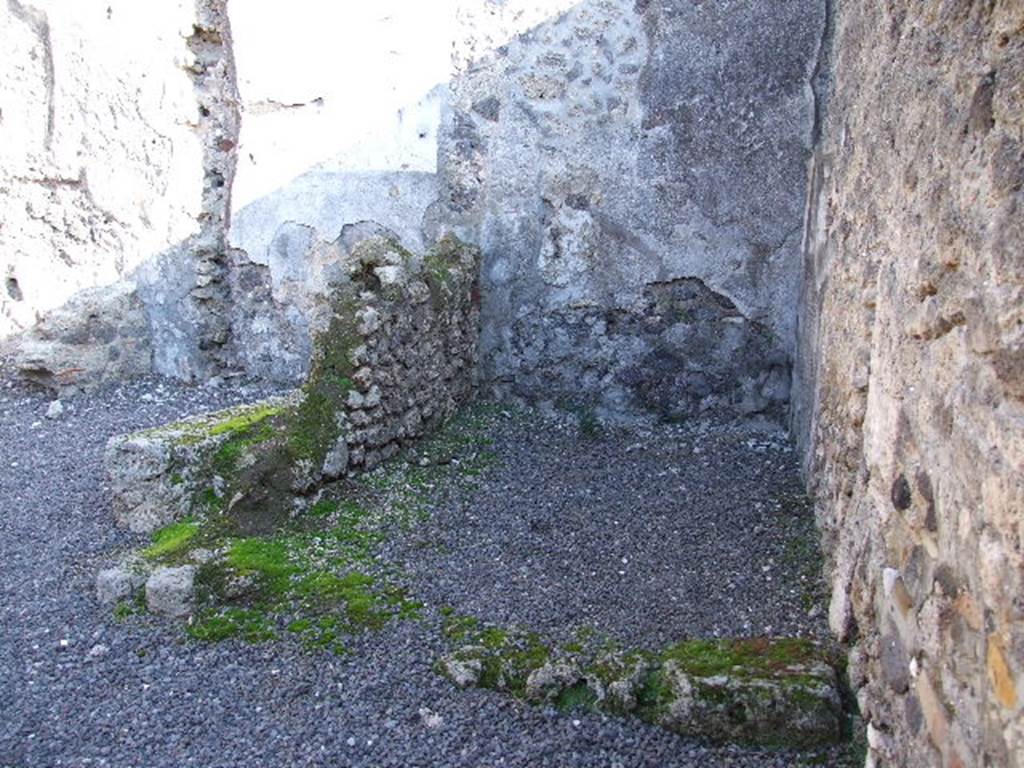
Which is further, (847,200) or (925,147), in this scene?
(847,200)

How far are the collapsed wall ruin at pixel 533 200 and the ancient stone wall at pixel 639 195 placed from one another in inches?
0.4

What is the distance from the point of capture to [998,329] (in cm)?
173

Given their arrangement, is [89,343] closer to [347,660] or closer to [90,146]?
[90,146]

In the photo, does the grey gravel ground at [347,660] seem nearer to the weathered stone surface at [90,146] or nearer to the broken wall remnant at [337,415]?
the broken wall remnant at [337,415]

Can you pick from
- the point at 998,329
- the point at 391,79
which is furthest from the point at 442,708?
the point at 391,79

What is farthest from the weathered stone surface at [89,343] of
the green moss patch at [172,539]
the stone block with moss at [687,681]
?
the stone block with moss at [687,681]

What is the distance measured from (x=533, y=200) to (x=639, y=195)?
54cm

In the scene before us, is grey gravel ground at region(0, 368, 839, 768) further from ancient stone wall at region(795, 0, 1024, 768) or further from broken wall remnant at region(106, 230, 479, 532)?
ancient stone wall at region(795, 0, 1024, 768)

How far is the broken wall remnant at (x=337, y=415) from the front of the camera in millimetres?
4086

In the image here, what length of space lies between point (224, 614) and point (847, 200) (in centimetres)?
261

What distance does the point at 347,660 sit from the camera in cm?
325

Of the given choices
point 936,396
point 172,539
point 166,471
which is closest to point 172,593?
point 172,539

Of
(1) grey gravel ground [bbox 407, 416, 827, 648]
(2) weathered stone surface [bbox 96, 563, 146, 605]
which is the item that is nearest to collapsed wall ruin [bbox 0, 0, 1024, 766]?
(1) grey gravel ground [bbox 407, 416, 827, 648]

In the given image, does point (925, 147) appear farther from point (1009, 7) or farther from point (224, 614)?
point (224, 614)
